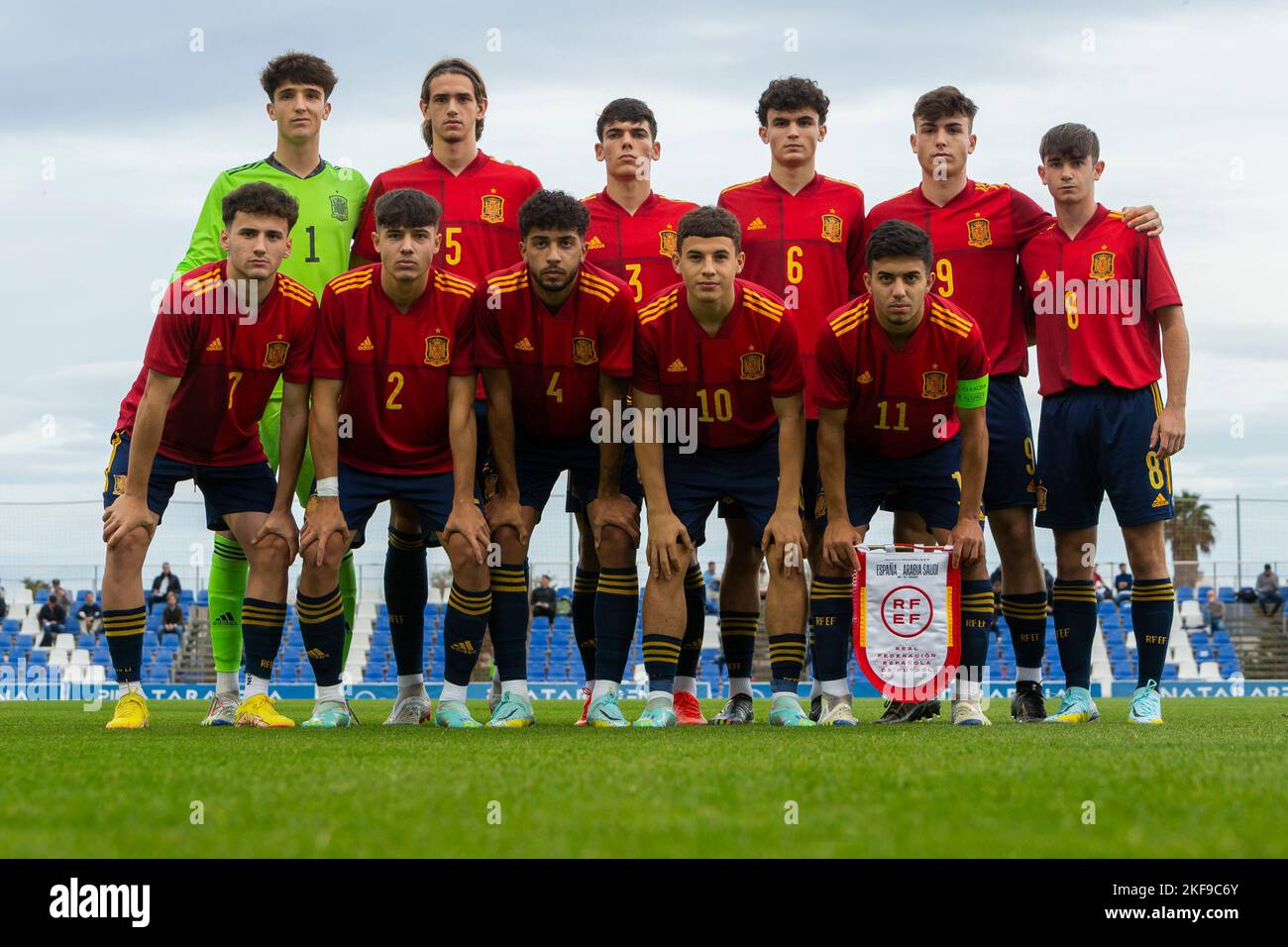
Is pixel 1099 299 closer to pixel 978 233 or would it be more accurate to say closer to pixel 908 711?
pixel 978 233

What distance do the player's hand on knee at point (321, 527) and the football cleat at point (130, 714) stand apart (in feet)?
3.50

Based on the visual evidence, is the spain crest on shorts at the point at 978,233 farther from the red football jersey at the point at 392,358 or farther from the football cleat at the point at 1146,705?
the red football jersey at the point at 392,358

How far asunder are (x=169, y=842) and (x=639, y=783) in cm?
120

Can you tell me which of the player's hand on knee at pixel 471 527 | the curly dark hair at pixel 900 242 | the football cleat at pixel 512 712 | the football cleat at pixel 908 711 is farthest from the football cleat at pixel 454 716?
the curly dark hair at pixel 900 242

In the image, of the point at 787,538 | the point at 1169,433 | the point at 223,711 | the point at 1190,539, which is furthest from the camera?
the point at 1190,539

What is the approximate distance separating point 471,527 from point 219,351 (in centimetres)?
143

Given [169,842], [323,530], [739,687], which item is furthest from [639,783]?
[739,687]

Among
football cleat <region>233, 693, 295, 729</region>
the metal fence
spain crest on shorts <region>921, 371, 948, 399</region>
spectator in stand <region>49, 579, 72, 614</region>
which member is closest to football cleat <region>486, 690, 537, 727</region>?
football cleat <region>233, 693, 295, 729</region>

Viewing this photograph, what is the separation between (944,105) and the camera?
673 cm

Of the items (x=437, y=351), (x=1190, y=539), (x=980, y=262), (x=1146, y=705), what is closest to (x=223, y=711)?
(x=437, y=351)

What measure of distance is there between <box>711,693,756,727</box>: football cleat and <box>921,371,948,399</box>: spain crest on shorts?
1.80m

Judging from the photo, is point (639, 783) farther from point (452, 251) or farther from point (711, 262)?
point (452, 251)

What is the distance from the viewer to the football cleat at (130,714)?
6.11 m
